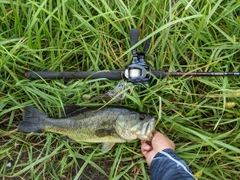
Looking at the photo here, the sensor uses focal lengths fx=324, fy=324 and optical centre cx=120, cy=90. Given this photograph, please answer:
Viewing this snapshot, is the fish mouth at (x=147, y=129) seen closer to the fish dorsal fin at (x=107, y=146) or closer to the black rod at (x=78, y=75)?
the fish dorsal fin at (x=107, y=146)

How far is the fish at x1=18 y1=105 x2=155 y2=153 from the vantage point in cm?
280

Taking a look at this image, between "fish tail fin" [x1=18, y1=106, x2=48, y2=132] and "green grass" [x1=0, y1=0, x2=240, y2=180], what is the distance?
12cm

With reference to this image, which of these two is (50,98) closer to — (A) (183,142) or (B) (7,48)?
(B) (7,48)

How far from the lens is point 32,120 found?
3.05 m

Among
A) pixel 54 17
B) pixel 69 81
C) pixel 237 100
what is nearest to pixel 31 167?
pixel 69 81

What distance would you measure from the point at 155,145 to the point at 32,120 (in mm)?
1171

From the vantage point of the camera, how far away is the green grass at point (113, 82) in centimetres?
303

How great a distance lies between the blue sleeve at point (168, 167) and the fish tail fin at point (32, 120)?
110 cm

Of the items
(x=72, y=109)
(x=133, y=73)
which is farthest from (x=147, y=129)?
(x=72, y=109)

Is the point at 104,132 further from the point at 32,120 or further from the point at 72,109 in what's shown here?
the point at 32,120

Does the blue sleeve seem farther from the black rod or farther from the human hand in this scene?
the black rod

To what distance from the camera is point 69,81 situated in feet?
10.5

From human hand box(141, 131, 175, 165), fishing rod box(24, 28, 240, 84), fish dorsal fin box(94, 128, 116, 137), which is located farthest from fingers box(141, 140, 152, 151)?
fishing rod box(24, 28, 240, 84)

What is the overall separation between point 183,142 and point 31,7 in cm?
195
